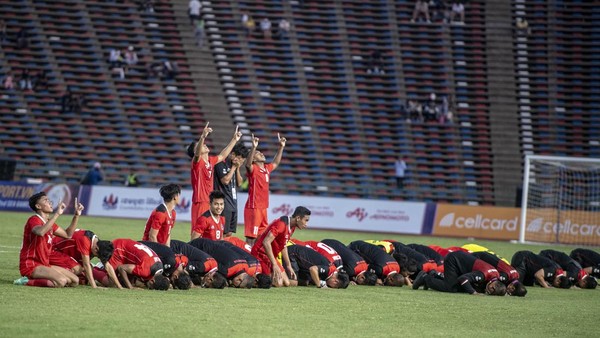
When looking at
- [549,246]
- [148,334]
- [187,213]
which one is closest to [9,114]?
[187,213]

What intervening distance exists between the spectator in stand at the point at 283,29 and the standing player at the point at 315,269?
94.8 feet

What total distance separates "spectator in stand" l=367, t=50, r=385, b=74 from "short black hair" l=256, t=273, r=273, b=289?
29.1m

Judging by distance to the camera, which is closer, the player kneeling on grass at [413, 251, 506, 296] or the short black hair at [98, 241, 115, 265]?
the short black hair at [98, 241, 115, 265]

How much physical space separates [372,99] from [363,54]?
2.34 metres

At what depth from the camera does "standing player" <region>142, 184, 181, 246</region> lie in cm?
1421

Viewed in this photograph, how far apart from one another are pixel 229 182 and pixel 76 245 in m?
4.98

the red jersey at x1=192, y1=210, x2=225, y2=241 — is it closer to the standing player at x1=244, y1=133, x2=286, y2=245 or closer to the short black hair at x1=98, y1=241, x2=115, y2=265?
the standing player at x1=244, y1=133, x2=286, y2=245

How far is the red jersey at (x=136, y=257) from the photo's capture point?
1308 cm

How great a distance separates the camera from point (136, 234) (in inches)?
982

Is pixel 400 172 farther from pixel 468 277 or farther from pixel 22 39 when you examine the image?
pixel 468 277

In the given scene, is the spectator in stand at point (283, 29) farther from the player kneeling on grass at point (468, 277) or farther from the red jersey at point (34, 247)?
the red jersey at point (34, 247)

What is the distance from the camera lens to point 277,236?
49.2 ft

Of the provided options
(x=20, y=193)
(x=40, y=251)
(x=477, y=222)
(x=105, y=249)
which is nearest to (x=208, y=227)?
(x=105, y=249)

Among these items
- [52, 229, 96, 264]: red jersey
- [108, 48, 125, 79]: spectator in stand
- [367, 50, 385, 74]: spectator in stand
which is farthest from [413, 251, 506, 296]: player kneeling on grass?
[108, 48, 125, 79]: spectator in stand
